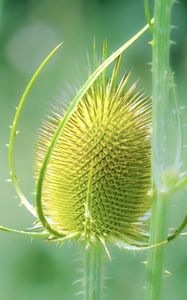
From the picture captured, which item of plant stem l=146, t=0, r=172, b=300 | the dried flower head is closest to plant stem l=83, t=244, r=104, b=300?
the dried flower head

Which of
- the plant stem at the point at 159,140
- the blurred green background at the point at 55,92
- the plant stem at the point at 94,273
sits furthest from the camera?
the blurred green background at the point at 55,92

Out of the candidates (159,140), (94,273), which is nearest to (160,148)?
(159,140)

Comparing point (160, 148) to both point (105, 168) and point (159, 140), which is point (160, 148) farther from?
point (105, 168)

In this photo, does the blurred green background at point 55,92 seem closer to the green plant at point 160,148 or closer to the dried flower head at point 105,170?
the dried flower head at point 105,170

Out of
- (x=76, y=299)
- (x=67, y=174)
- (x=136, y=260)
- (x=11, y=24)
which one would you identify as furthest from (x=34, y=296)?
(x=11, y=24)

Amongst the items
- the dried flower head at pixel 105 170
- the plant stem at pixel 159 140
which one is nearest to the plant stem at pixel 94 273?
the dried flower head at pixel 105 170

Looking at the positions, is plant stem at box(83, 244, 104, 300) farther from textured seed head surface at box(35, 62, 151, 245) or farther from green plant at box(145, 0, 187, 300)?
green plant at box(145, 0, 187, 300)
